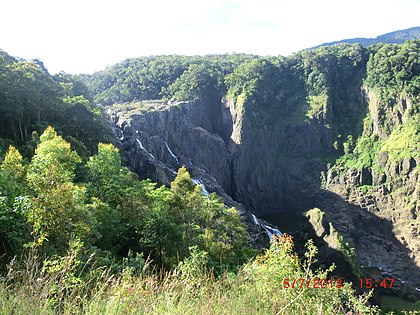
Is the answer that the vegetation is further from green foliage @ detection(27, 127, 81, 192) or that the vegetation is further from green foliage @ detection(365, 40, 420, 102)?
green foliage @ detection(365, 40, 420, 102)

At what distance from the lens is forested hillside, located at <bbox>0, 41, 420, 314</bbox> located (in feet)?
17.7

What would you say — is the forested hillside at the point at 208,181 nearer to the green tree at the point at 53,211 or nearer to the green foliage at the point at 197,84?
the green tree at the point at 53,211

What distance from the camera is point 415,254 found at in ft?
131

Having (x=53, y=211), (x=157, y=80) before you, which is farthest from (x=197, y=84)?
(x=53, y=211)

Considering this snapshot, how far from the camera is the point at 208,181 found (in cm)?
3647

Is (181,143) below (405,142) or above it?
above

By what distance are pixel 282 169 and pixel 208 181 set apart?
24.3 metres

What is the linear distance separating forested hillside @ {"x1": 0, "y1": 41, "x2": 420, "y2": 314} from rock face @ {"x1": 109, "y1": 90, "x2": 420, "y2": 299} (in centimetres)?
22

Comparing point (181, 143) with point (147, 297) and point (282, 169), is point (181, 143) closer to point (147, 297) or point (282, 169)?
point (282, 169)

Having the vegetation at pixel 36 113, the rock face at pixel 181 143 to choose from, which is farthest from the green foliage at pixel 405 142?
the vegetation at pixel 36 113

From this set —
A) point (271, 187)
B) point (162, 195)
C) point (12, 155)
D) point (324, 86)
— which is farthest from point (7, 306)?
point (324, 86)

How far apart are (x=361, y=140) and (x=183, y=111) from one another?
27.6 m

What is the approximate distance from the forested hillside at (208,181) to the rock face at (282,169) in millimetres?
215

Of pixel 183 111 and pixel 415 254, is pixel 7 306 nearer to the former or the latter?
pixel 415 254
